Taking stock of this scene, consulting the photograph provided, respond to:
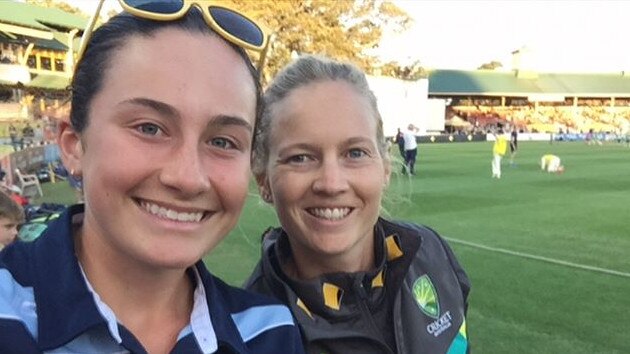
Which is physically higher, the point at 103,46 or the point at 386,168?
the point at 103,46

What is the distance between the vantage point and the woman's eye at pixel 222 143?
1448 millimetres

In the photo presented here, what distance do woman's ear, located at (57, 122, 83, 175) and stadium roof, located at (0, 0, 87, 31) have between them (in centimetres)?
2801

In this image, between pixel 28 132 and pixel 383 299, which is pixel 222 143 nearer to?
pixel 383 299

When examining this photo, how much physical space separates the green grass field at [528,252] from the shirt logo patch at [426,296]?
23.3 inches

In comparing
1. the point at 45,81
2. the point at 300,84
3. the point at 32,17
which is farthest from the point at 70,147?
the point at 45,81

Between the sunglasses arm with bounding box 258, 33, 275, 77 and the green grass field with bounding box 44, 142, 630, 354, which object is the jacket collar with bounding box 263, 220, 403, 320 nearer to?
the green grass field with bounding box 44, 142, 630, 354

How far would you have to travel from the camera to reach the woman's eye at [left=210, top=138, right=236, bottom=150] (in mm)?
1448

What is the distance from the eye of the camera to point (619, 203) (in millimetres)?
12930

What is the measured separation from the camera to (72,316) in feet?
4.26

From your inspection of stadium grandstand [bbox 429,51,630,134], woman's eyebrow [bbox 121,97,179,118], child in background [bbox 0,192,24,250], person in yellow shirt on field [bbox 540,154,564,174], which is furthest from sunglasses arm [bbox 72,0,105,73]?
stadium grandstand [bbox 429,51,630,134]

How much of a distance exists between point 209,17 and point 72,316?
2.39 feet

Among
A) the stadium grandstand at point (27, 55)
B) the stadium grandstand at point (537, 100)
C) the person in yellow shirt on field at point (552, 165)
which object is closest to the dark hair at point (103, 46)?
the person in yellow shirt on field at point (552, 165)

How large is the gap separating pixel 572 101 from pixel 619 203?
59.5 m

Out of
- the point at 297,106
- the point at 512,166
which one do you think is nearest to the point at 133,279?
the point at 297,106
